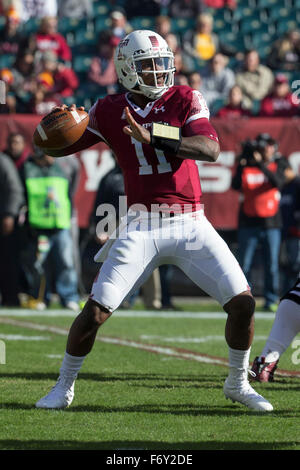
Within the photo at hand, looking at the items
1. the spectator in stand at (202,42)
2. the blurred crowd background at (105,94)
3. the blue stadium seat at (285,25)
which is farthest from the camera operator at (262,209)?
the blue stadium seat at (285,25)

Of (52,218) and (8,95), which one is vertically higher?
(8,95)

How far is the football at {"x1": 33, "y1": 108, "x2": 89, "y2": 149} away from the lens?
4.58 meters

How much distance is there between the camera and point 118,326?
835 cm

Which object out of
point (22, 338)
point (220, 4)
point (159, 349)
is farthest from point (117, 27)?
point (159, 349)

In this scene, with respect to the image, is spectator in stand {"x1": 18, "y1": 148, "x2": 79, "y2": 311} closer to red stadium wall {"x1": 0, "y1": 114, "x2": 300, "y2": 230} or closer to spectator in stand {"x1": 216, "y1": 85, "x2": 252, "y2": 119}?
red stadium wall {"x1": 0, "y1": 114, "x2": 300, "y2": 230}

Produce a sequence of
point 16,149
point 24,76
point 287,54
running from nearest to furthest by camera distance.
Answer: point 16,149, point 24,76, point 287,54

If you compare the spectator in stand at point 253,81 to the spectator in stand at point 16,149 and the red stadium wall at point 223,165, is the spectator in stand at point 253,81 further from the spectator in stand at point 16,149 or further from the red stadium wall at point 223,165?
the spectator in stand at point 16,149

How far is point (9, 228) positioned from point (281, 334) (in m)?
5.14

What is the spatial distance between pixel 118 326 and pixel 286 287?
282cm

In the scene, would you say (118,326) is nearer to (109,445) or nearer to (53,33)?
(109,445)

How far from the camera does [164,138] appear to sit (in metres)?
4.18

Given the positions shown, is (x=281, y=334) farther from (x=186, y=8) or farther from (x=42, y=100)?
(x=186, y=8)

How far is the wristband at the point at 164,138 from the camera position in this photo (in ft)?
13.7
